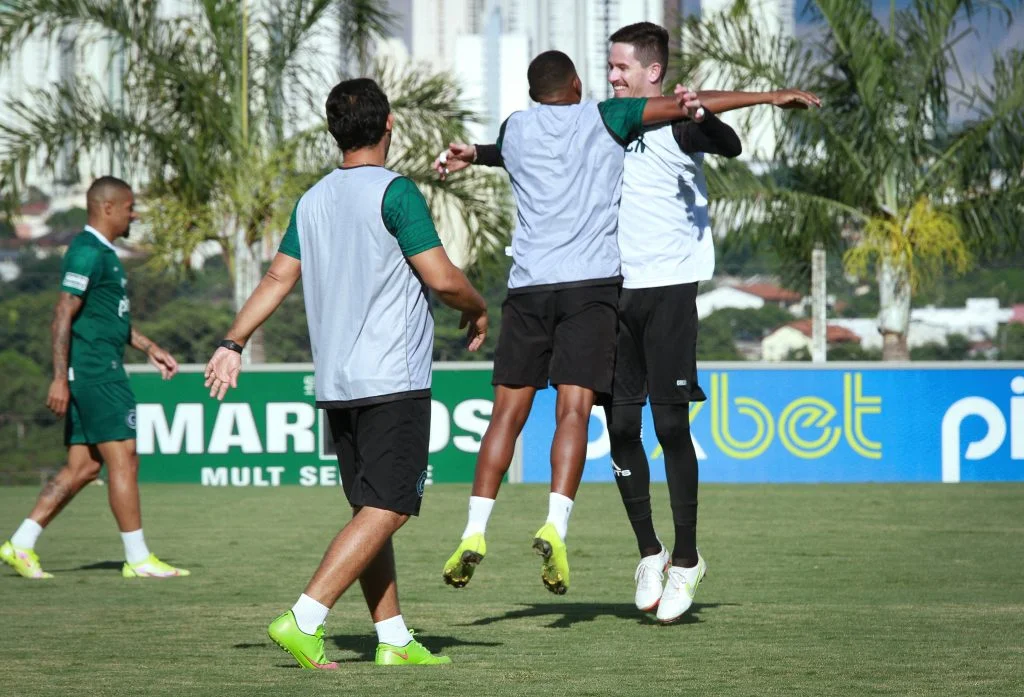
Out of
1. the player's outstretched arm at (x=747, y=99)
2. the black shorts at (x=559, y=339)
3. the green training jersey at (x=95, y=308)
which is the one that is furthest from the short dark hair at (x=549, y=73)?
the green training jersey at (x=95, y=308)

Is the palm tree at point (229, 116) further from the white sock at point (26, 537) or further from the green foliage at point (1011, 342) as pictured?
the white sock at point (26, 537)

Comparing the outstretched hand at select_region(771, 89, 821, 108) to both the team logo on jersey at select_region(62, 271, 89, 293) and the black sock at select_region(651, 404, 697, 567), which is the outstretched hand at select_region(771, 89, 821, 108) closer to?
the black sock at select_region(651, 404, 697, 567)

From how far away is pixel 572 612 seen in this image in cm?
677

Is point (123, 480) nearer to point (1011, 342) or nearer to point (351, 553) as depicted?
point (351, 553)

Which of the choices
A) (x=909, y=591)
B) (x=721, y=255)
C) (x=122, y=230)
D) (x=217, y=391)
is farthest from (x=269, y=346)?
(x=217, y=391)

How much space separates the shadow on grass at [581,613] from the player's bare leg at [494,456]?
21.9 inches

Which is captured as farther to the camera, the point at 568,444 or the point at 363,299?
the point at 568,444

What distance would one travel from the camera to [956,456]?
49.9 feet

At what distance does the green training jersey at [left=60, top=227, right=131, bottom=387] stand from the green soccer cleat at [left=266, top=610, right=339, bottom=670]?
3.92 m

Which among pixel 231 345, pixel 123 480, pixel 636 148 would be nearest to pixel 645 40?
pixel 636 148

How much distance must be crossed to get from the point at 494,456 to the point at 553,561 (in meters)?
0.59

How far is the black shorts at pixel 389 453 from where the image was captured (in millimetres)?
5152

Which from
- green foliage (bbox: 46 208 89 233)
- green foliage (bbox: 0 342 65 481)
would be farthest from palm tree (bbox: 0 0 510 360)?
green foliage (bbox: 46 208 89 233)

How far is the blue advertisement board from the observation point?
1522 centimetres
